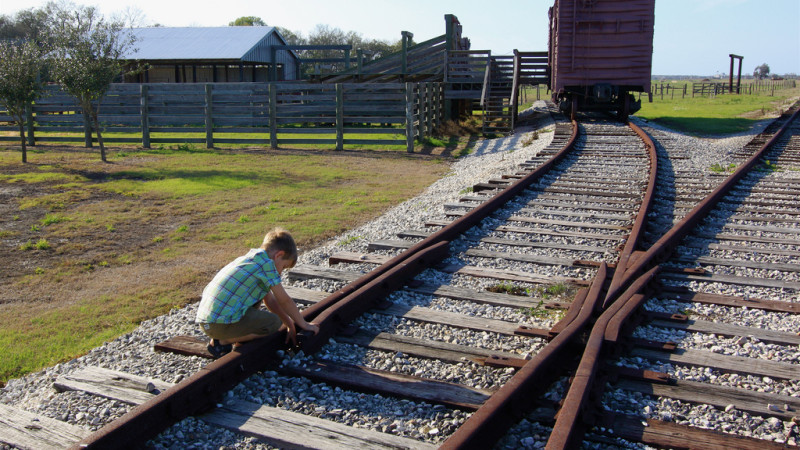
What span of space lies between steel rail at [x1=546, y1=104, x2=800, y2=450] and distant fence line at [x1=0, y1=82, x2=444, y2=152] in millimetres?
10603

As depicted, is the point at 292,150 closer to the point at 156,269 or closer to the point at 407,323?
the point at 156,269

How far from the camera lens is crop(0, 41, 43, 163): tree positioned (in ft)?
47.7

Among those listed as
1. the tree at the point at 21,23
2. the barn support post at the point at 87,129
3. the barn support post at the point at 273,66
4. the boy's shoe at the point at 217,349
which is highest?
the tree at the point at 21,23

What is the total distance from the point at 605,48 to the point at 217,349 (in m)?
16.2

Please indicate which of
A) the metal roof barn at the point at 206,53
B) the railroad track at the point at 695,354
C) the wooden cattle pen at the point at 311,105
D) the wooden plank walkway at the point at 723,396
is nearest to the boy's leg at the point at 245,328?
the railroad track at the point at 695,354

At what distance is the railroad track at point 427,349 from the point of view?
2959 millimetres

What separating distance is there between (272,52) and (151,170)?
22.8m

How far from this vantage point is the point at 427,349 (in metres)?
3.78

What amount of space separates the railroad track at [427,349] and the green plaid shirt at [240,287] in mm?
251

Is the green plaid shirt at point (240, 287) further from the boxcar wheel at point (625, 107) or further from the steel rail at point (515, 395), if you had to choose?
the boxcar wheel at point (625, 107)

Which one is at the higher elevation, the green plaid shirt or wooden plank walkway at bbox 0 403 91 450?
the green plaid shirt

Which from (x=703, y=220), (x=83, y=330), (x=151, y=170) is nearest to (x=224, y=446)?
(x=83, y=330)

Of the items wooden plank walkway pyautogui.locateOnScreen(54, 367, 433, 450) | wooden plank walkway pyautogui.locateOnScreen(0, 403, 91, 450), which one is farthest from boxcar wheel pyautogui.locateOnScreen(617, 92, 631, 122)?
wooden plank walkway pyautogui.locateOnScreen(0, 403, 91, 450)

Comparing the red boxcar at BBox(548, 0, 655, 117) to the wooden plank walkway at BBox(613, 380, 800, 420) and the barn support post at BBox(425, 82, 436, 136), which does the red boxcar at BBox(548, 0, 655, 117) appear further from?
the wooden plank walkway at BBox(613, 380, 800, 420)
